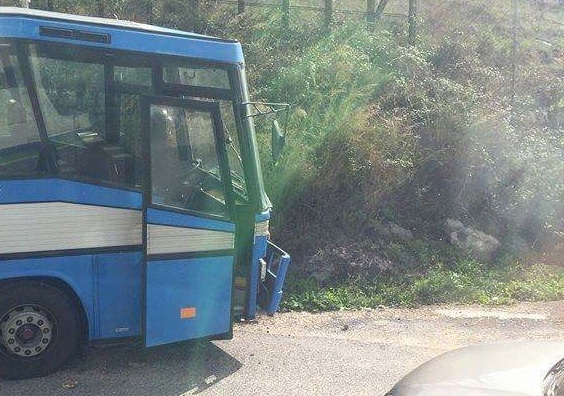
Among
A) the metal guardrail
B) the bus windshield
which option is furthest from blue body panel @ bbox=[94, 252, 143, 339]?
the metal guardrail

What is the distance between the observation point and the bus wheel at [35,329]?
17.1 ft

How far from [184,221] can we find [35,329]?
1.53 meters

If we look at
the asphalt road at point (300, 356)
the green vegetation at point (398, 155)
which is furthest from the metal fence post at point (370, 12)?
the asphalt road at point (300, 356)

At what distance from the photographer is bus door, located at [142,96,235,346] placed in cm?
530

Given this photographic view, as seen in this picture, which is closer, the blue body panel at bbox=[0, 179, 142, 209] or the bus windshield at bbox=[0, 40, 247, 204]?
the blue body panel at bbox=[0, 179, 142, 209]

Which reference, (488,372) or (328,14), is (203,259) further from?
(328,14)

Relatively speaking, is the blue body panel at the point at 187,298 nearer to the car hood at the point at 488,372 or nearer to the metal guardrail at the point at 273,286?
the metal guardrail at the point at 273,286

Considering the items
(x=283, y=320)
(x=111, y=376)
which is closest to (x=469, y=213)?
(x=283, y=320)

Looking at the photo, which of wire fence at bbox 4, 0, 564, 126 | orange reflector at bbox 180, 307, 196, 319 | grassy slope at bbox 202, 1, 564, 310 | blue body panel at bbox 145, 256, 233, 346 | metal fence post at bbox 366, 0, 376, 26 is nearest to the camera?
blue body panel at bbox 145, 256, 233, 346

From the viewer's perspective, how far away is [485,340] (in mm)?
6824

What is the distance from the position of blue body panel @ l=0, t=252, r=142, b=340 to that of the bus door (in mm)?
219

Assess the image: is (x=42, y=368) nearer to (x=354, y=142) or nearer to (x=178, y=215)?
(x=178, y=215)

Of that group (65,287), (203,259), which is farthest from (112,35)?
(65,287)

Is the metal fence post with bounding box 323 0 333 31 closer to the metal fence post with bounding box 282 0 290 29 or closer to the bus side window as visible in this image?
the metal fence post with bounding box 282 0 290 29
